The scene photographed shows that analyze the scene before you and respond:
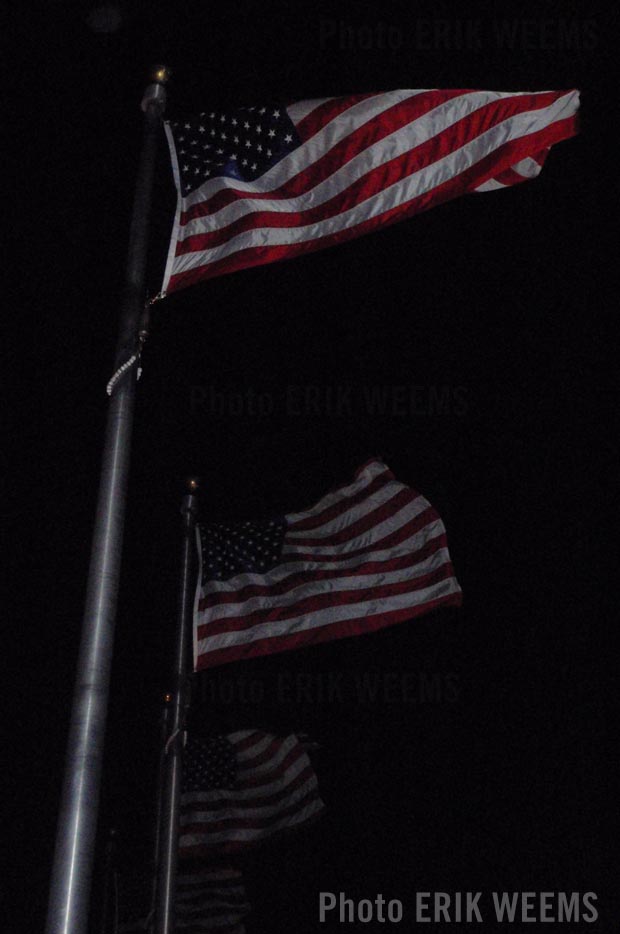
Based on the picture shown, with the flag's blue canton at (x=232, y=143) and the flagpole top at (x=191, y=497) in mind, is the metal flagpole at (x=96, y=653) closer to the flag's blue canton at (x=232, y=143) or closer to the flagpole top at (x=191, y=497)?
the flag's blue canton at (x=232, y=143)

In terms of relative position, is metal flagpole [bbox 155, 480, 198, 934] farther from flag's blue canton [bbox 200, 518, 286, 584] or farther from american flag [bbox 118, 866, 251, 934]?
american flag [bbox 118, 866, 251, 934]

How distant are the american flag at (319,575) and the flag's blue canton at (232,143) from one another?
4334mm

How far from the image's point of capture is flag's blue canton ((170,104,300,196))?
6.07 m

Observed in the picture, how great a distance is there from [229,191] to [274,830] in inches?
327

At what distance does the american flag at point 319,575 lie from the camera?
910 centimetres

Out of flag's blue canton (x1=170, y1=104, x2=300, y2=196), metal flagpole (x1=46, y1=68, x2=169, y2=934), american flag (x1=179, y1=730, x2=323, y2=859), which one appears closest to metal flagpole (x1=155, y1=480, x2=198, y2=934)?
american flag (x1=179, y1=730, x2=323, y2=859)

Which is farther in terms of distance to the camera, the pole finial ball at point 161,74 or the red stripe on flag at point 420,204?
the pole finial ball at point 161,74

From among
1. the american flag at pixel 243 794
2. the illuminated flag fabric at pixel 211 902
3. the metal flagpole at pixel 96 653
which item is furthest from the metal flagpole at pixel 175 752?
the illuminated flag fabric at pixel 211 902

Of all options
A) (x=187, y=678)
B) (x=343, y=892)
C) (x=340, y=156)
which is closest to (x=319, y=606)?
(x=187, y=678)

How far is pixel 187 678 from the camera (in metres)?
9.48

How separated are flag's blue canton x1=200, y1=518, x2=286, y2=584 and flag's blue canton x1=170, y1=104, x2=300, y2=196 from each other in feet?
14.1

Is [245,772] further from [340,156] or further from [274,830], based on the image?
[340,156]

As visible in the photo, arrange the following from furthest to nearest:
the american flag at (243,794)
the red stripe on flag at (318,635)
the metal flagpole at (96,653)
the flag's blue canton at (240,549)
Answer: the american flag at (243,794) → the flag's blue canton at (240,549) → the red stripe on flag at (318,635) → the metal flagpole at (96,653)

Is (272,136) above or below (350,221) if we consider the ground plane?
above
